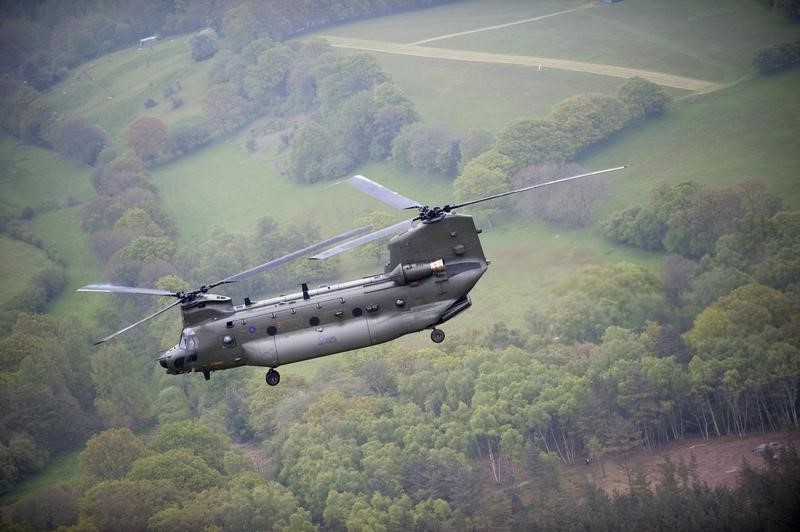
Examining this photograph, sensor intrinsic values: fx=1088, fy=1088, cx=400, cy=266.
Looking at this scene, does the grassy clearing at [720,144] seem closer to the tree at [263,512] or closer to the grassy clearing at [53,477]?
the tree at [263,512]

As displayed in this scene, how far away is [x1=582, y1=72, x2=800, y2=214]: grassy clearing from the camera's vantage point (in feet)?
538

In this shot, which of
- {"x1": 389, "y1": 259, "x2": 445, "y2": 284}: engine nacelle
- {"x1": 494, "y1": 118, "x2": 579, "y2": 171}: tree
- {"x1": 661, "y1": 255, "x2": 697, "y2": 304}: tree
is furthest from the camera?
{"x1": 494, "y1": 118, "x2": 579, "y2": 171}: tree

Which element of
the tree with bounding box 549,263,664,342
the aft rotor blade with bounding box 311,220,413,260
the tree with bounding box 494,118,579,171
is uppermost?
the tree with bounding box 494,118,579,171

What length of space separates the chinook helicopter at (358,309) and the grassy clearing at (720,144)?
105240 millimetres

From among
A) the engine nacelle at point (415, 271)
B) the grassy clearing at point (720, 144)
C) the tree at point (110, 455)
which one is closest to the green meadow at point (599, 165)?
the grassy clearing at point (720, 144)

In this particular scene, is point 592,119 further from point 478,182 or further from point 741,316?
point 741,316

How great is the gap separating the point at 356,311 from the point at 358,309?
18 cm

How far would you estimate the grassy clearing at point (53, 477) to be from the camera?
445ft

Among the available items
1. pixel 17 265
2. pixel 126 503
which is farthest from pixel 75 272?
pixel 126 503

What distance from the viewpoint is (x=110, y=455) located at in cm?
13575

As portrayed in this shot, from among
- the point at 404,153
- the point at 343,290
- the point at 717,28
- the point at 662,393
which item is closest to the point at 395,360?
the point at 662,393

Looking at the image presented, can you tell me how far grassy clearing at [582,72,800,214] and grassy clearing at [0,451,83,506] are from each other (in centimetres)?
8480

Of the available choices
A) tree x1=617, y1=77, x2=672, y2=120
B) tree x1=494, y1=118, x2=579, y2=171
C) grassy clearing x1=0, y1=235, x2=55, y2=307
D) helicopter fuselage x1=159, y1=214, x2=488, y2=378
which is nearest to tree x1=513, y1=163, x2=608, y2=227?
tree x1=494, y1=118, x2=579, y2=171

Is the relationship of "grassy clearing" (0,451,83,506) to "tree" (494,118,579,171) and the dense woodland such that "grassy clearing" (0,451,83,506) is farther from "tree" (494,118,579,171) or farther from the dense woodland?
"tree" (494,118,579,171)
